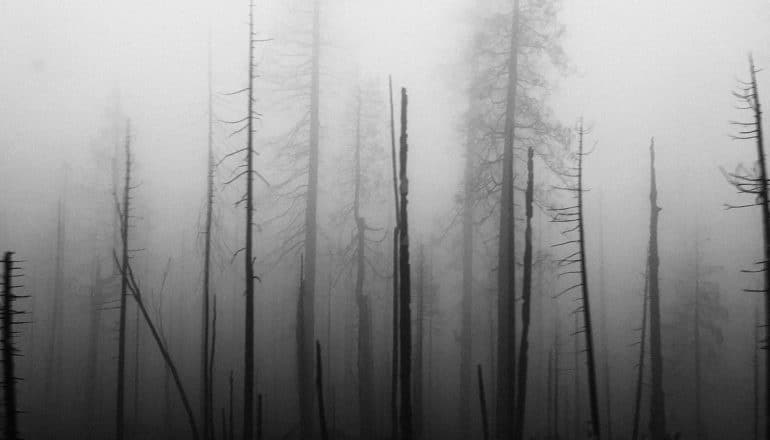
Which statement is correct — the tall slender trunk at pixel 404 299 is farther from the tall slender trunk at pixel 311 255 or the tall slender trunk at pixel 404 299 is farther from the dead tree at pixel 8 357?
the dead tree at pixel 8 357

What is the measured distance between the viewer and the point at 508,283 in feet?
44.0

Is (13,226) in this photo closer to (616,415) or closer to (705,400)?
(616,415)

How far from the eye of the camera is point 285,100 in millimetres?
17562

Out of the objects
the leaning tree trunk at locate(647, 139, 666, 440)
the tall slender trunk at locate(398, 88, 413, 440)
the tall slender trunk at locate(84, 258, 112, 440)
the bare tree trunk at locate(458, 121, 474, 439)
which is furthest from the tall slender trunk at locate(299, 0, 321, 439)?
the tall slender trunk at locate(84, 258, 112, 440)

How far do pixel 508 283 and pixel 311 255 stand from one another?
21.3 feet

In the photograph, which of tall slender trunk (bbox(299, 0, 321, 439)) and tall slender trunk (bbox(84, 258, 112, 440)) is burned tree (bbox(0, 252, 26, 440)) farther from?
tall slender trunk (bbox(84, 258, 112, 440))

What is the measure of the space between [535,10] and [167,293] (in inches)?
1521

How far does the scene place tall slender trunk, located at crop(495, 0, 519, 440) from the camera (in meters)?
13.0

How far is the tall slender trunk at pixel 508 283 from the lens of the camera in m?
13.0

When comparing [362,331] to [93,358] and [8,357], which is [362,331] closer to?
[8,357]

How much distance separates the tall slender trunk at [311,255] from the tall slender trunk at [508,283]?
19.7ft

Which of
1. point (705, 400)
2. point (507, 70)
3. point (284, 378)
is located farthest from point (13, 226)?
point (705, 400)

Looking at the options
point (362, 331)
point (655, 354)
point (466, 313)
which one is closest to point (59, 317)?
point (362, 331)

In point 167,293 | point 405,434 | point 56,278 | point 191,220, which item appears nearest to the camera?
point 405,434
